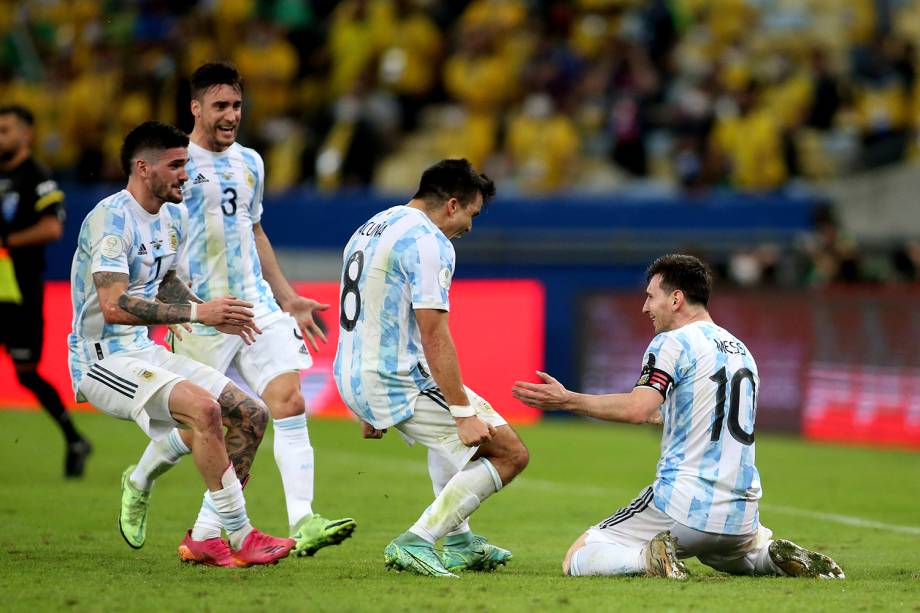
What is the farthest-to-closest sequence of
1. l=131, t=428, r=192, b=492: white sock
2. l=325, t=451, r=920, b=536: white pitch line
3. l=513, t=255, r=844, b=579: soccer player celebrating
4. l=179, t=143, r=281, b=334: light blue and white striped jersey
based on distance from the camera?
l=325, t=451, r=920, b=536: white pitch line < l=179, t=143, r=281, b=334: light blue and white striped jersey < l=131, t=428, r=192, b=492: white sock < l=513, t=255, r=844, b=579: soccer player celebrating

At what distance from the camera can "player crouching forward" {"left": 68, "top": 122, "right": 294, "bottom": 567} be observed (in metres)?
7.29

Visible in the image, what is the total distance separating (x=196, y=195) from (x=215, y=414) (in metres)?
1.61

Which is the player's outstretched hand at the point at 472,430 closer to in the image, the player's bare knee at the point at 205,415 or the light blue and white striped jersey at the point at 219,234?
the player's bare knee at the point at 205,415

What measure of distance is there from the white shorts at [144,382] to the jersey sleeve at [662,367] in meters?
2.32

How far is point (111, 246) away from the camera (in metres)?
7.38

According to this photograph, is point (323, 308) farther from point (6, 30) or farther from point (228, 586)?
point (6, 30)

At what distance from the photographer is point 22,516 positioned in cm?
962

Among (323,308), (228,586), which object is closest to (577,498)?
(323,308)

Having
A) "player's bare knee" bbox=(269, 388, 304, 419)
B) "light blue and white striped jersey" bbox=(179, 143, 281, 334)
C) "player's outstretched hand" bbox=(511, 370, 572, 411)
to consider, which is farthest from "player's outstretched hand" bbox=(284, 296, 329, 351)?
"player's outstretched hand" bbox=(511, 370, 572, 411)

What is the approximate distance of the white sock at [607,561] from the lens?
23.7 feet

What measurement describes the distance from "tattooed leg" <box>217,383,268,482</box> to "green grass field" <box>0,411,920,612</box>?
25.5 inches

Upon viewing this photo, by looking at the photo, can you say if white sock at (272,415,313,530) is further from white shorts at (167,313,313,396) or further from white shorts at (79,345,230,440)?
white shorts at (79,345,230,440)

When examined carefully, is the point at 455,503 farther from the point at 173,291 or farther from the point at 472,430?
the point at 173,291

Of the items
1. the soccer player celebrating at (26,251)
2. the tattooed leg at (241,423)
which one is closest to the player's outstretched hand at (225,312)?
the tattooed leg at (241,423)
